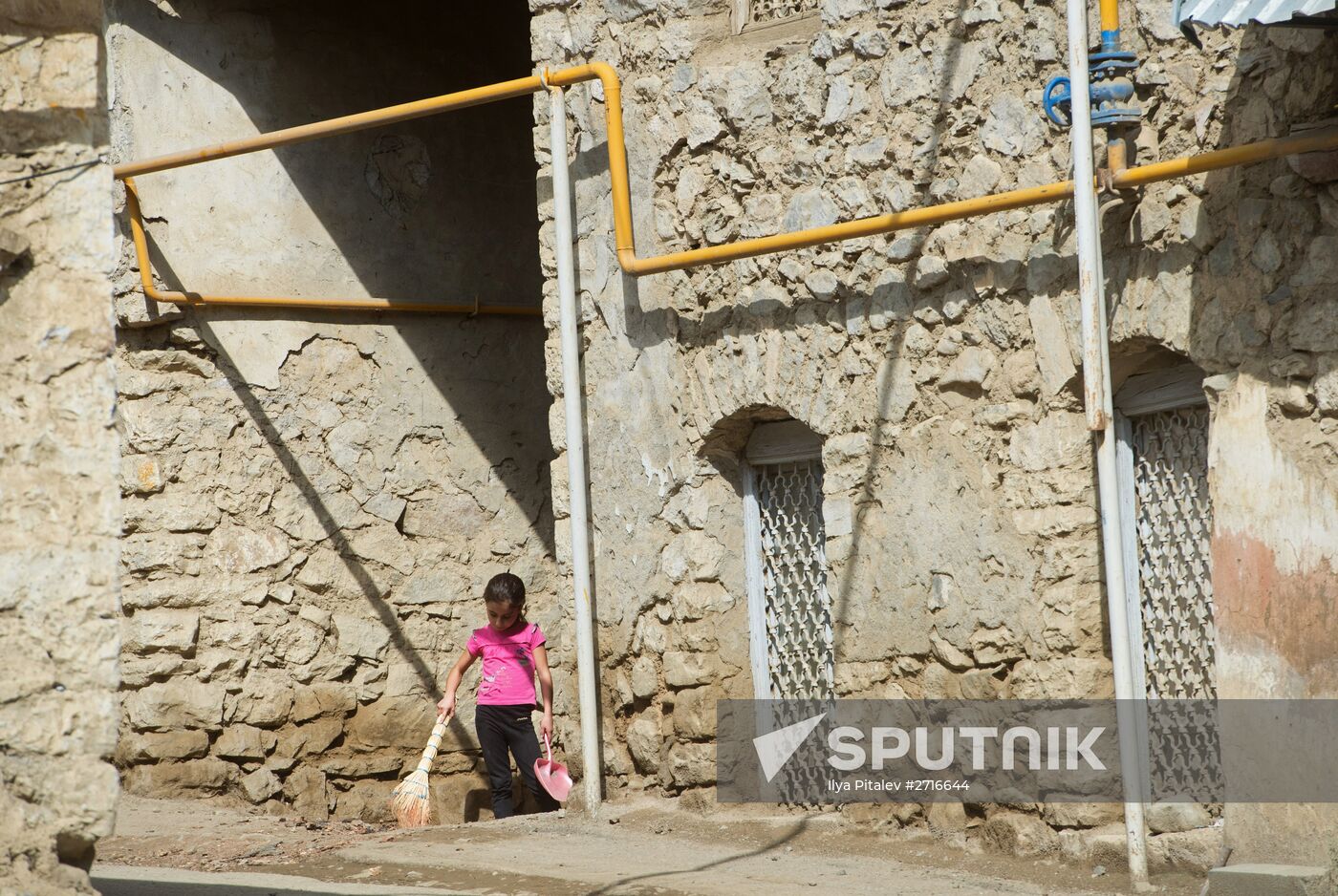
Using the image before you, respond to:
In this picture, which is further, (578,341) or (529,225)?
(529,225)

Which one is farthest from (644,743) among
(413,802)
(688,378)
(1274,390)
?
(1274,390)

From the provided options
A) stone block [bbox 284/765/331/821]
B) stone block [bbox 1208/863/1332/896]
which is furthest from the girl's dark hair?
stone block [bbox 1208/863/1332/896]

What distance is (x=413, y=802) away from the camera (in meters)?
6.67

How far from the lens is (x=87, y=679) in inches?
132

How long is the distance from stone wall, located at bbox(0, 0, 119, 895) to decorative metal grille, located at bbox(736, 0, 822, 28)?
320 centimetres

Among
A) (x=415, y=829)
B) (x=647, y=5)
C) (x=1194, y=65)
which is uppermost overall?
(x=647, y=5)

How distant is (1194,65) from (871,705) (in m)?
2.52

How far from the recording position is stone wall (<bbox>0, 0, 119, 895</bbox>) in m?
3.32

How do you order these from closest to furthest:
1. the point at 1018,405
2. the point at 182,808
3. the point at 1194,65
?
the point at 1194,65
the point at 1018,405
the point at 182,808

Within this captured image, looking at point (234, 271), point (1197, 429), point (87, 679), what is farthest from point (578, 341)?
point (87, 679)

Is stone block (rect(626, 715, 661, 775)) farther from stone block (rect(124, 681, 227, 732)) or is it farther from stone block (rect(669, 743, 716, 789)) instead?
stone block (rect(124, 681, 227, 732))

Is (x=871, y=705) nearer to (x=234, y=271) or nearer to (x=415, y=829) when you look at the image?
(x=415, y=829)

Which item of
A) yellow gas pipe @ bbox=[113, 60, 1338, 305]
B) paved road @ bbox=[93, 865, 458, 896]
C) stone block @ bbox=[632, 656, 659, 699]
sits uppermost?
yellow gas pipe @ bbox=[113, 60, 1338, 305]

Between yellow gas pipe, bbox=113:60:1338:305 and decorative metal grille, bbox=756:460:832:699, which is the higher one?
yellow gas pipe, bbox=113:60:1338:305
